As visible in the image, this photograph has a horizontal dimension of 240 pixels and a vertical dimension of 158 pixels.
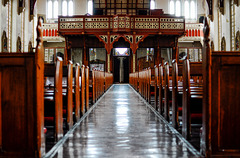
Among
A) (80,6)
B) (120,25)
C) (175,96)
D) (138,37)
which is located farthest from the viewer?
(80,6)

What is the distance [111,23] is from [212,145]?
14662mm

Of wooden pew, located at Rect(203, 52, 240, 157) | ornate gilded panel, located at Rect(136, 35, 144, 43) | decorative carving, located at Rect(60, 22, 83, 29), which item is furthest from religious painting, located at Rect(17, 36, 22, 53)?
wooden pew, located at Rect(203, 52, 240, 157)

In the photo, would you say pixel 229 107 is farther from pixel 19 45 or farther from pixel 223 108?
pixel 19 45

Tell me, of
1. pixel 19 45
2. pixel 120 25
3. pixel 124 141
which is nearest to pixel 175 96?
pixel 124 141

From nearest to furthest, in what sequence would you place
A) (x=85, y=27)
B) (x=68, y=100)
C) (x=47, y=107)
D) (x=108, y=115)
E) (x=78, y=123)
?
(x=47, y=107)
(x=68, y=100)
(x=78, y=123)
(x=108, y=115)
(x=85, y=27)

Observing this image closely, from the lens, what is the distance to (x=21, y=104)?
2.48m

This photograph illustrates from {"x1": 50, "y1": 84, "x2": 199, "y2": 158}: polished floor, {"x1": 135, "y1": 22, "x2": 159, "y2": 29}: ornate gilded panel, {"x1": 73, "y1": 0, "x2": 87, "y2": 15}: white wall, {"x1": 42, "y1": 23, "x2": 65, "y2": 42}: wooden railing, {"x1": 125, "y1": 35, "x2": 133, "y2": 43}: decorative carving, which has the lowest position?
{"x1": 50, "y1": 84, "x2": 199, "y2": 158}: polished floor

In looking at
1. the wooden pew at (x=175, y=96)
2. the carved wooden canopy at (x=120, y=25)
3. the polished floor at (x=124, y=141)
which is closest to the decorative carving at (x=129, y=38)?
the carved wooden canopy at (x=120, y=25)

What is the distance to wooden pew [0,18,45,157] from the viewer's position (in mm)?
2445

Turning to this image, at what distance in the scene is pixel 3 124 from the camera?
2.50 meters

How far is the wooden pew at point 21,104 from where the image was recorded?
2445mm

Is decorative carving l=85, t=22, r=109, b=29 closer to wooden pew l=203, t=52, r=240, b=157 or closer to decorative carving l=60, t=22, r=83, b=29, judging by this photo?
decorative carving l=60, t=22, r=83, b=29

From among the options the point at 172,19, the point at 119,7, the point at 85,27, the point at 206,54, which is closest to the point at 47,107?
the point at 206,54

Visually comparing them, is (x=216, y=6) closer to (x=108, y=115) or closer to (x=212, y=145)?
(x=108, y=115)
